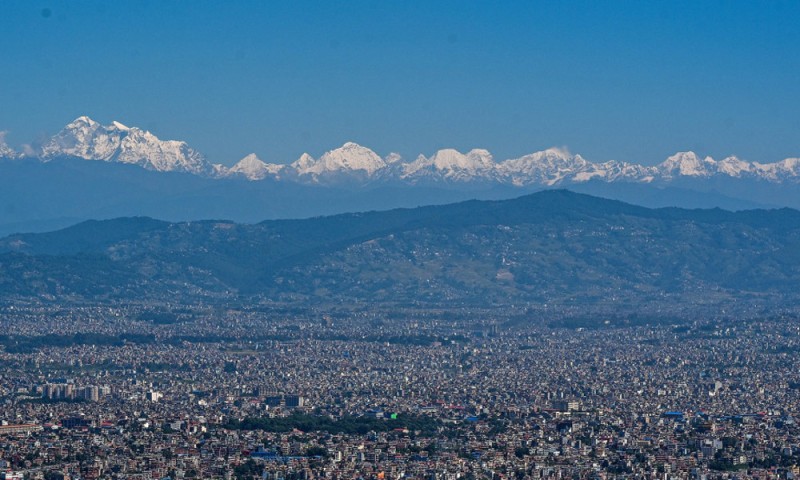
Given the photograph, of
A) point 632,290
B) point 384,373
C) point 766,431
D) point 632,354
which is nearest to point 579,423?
point 766,431

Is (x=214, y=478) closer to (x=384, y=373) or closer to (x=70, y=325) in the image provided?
(x=384, y=373)

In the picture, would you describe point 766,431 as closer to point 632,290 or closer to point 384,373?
point 384,373

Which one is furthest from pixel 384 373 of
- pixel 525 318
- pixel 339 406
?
pixel 525 318

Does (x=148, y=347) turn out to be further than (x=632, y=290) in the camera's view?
No

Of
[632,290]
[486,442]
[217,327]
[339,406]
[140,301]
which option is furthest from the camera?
[632,290]

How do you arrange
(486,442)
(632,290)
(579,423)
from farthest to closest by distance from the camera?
(632,290)
(579,423)
(486,442)

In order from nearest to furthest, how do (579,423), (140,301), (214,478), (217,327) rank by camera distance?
(214,478) < (579,423) < (217,327) < (140,301)
